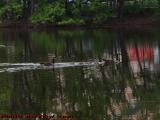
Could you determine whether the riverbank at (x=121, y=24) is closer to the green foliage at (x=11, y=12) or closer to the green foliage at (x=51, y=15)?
the green foliage at (x=51, y=15)

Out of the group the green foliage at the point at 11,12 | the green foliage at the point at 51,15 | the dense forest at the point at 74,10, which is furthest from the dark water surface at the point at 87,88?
the green foliage at the point at 11,12

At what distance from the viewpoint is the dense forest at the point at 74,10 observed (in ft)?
301

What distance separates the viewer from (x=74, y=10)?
94.0m

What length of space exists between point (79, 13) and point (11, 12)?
12.6 m

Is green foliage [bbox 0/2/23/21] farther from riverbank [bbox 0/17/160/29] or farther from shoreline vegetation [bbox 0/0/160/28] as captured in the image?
riverbank [bbox 0/17/160/29]

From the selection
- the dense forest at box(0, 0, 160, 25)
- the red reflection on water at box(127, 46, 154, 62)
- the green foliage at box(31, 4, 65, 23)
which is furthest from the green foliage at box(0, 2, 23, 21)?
the red reflection on water at box(127, 46, 154, 62)

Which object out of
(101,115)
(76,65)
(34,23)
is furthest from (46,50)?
(34,23)

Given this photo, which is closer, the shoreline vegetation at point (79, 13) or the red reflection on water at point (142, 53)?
the red reflection on water at point (142, 53)

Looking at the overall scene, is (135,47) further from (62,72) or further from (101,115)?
(101,115)

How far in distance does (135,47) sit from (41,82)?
21768 mm

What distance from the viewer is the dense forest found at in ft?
301

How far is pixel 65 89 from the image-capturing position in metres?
26.9

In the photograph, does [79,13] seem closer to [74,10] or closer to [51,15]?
[74,10]

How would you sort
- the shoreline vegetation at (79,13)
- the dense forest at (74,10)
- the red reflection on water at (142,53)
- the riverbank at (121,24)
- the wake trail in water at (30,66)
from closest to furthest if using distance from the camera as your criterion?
1. the wake trail in water at (30,66)
2. the red reflection on water at (142,53)
3. the riverbank at (121,24)
4. the shoreline vegetation at (79,13)
5. the dense forest at (74,10)
